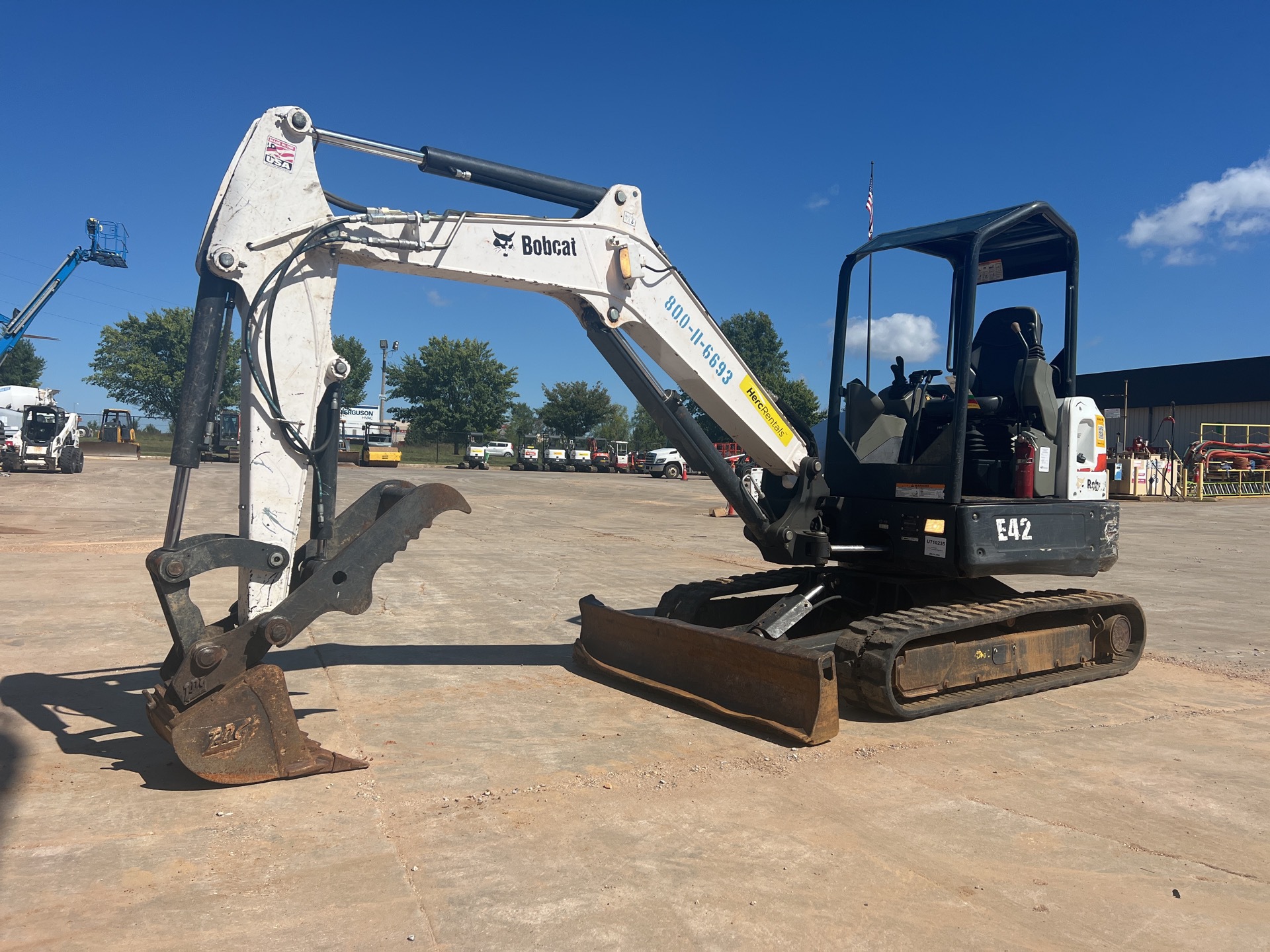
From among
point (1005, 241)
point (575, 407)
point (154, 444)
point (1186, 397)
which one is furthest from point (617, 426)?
point (1005, 241)

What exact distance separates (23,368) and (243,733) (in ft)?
321

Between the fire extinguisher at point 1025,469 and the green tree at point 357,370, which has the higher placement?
the green tree at point 357,370

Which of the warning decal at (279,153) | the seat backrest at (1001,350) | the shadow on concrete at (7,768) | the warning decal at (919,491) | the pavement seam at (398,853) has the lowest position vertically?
the pavement seam at (398,853)

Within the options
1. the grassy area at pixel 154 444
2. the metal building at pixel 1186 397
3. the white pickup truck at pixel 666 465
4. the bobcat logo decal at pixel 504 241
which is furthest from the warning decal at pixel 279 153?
the grassy area at pixel 154 444

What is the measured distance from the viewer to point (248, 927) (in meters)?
3.21

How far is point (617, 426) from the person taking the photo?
303 ft

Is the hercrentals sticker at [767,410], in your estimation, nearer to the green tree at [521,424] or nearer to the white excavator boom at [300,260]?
the white excavator boom at [300,260]

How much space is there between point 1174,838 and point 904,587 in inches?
119

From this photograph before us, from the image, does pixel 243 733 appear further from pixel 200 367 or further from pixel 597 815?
pixel 200 367

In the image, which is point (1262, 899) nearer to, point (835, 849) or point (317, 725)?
point (835, 849)

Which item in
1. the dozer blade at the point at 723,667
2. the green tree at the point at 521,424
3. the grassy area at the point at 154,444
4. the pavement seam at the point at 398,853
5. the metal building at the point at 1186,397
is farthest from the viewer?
the green tree at the point at 521,424

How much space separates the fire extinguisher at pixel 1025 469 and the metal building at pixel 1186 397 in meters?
37.7

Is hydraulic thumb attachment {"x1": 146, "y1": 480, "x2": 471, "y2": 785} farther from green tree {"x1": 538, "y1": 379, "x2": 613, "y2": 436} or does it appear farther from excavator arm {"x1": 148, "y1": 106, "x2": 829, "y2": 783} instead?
green tree {"x1": 538, "y1": 379, "x2": 613, "y2": 436}

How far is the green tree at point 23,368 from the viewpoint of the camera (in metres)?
81.8
